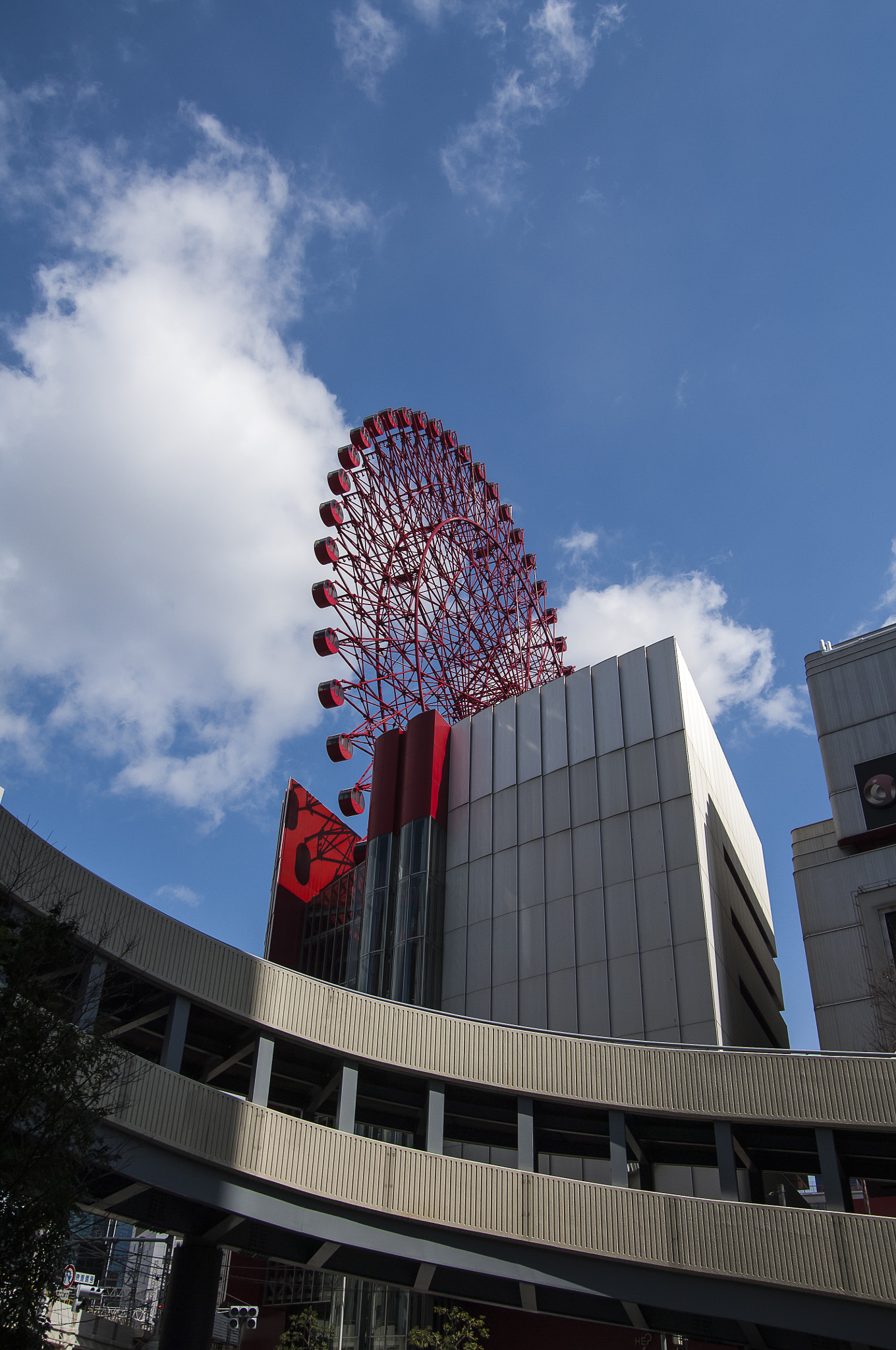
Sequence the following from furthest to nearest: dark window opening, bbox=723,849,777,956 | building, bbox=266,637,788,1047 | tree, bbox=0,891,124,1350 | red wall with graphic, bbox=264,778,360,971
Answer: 1. red wall with graphic, bbox=264,778,360,971
2. dark window opening, bbox=723,849,777,956
3. building, bbox=266,637,788,1047
4. tree, bbox=0,891,124,1350

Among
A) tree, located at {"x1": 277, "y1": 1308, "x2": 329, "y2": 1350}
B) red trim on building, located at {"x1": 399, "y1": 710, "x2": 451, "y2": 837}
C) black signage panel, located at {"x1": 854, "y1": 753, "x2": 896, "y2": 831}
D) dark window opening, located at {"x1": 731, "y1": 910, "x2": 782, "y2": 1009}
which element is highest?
red trim on building, located at {"x1": 399, "y1": 710, "x2": 451, "y2": 837}

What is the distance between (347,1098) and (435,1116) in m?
1.84

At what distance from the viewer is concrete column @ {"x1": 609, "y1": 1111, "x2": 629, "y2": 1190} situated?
18906mm

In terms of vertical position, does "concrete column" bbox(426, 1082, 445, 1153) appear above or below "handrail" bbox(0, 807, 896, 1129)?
below

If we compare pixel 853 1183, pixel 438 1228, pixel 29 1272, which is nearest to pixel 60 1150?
pixel 29 1272

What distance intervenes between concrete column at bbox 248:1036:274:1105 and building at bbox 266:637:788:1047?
11.0 metres

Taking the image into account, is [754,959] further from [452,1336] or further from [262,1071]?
[262,1071]

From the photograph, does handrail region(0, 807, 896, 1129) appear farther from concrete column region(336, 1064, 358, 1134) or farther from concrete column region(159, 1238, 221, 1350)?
concrete column region(159, 1238, 221, 1350)

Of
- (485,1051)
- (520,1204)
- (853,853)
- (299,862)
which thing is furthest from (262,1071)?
(299,862)

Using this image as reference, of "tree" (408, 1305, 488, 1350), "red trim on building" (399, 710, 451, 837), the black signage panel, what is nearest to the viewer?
"tree" (408, 1305, 488, 1350)

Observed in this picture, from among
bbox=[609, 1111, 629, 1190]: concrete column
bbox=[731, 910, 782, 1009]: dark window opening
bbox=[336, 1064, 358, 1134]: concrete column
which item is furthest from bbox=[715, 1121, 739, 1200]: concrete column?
bbox=[731, 910, 782, 1009]: dark window opening

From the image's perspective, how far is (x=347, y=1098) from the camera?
18.9 m

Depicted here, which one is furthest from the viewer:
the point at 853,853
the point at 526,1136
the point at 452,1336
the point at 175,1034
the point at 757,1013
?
the point at 757,1013

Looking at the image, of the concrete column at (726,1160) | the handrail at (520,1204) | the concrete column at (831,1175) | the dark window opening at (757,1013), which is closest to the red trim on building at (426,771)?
the dark window opening at (757,1013)
